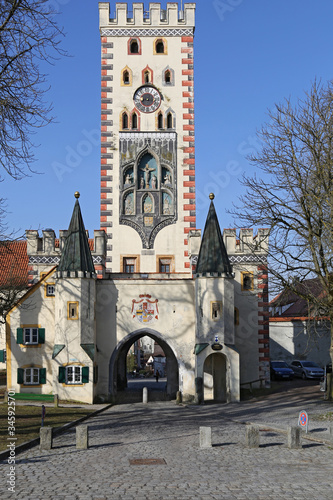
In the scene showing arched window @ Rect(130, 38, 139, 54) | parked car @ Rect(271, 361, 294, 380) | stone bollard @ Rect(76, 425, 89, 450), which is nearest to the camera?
stone bollard @ Rect(76, 425, 89, 450)

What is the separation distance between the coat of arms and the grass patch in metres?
6.58

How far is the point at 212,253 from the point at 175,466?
63.6ft

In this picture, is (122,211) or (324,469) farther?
(122,211)

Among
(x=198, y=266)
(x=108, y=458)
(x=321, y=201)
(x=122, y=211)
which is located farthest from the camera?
(x=122, y=211)

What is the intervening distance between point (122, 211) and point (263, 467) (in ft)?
85.2

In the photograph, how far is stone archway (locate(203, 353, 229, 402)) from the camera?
31875 millimetres

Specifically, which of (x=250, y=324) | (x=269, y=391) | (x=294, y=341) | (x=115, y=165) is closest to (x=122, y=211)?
(x=115, y=165)

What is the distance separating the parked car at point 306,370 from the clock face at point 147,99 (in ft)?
66.1

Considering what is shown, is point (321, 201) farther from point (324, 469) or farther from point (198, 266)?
point (324, 469)

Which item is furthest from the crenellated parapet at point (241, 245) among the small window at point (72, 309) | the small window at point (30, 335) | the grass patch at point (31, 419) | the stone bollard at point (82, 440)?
the stone bollard at point (82, 440)

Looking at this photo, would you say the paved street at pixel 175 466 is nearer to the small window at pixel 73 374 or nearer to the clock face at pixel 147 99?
the small window at pixel 73 374

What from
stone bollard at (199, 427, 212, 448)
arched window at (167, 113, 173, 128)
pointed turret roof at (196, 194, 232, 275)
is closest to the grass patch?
stone bollard at (199, 427, 212, 448)

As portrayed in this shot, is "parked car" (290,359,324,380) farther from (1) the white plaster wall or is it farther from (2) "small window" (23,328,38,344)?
(2) "small window" (23,328,38,344)

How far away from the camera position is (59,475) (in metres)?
12.1
